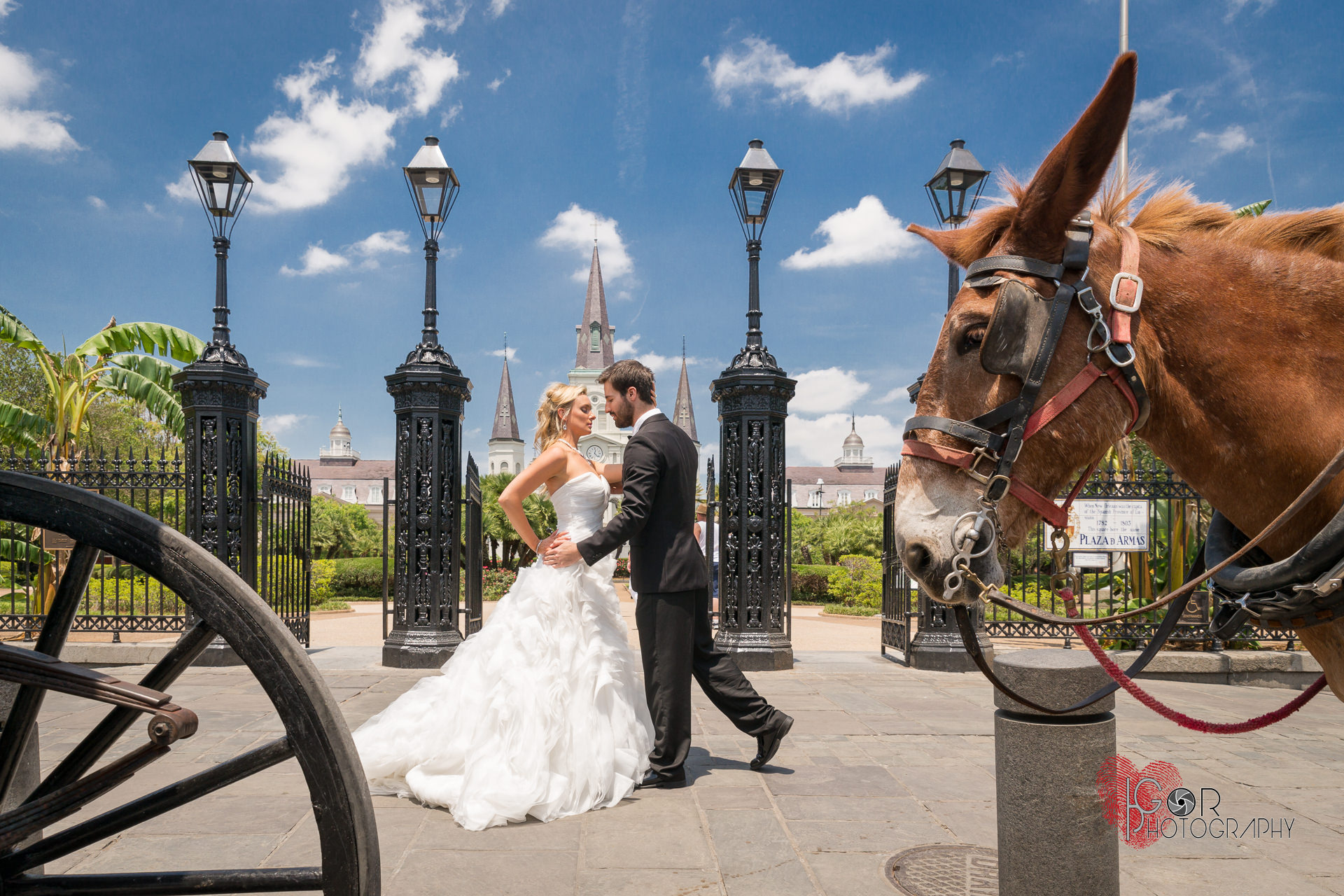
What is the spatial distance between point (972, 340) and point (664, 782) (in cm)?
338

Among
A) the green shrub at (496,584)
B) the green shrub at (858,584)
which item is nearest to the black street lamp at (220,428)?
the green shrub at (496,584)

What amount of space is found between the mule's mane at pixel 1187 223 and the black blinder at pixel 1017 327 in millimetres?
245

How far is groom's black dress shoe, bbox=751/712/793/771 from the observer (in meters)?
4.76

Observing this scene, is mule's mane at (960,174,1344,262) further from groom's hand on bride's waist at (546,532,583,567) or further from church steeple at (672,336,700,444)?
church steeple at (672,336,700,444)

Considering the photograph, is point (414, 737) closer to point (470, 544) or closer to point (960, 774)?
point (960, 774)

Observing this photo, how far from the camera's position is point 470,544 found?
8.88 m

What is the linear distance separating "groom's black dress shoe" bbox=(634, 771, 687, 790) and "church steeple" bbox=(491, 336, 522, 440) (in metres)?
91.4

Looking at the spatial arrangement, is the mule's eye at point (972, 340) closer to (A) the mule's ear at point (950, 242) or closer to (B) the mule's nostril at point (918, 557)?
(A) the mule's ear at point (950, 242)

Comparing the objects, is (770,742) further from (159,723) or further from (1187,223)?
(159,723)

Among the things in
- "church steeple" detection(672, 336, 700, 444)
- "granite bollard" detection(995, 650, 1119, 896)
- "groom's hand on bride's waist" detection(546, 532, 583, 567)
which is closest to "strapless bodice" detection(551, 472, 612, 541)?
"groom's hand on bride's waist" detection(546, 532, 583, 567)

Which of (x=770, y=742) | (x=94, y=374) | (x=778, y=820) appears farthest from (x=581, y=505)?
(x=94, y=374)

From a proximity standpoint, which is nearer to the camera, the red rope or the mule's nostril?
the mule's nostril

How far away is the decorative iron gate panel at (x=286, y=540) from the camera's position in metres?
9.20

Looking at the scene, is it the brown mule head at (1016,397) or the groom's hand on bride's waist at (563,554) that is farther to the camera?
the groom's hand on bride's waist at (563,554)
